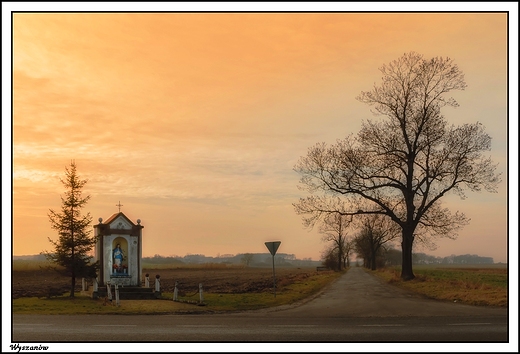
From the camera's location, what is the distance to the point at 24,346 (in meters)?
13.6

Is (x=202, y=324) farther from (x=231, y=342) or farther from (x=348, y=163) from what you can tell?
(x=348, y=163)

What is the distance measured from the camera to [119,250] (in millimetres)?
33000

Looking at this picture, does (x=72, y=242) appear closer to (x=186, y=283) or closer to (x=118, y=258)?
(x=118, y=258)

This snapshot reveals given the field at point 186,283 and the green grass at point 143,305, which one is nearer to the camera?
the green grass at point 143,305

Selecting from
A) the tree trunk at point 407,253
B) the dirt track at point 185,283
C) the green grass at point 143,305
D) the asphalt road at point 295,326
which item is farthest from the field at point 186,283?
the asphalt road at point 295,326

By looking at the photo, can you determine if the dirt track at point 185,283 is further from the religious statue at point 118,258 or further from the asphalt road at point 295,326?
the asphalt road at point 295,326

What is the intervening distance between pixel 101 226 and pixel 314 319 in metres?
16.4

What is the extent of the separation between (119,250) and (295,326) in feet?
58.2

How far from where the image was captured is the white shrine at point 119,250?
32.5m

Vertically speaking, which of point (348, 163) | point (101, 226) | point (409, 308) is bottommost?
point (409, 308)

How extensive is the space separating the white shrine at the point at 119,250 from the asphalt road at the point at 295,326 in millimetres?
10883

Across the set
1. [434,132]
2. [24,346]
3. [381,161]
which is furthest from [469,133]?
[24,346]

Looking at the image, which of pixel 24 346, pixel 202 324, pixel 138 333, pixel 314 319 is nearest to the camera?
pixel 24 346

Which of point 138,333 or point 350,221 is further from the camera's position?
point 350,221
